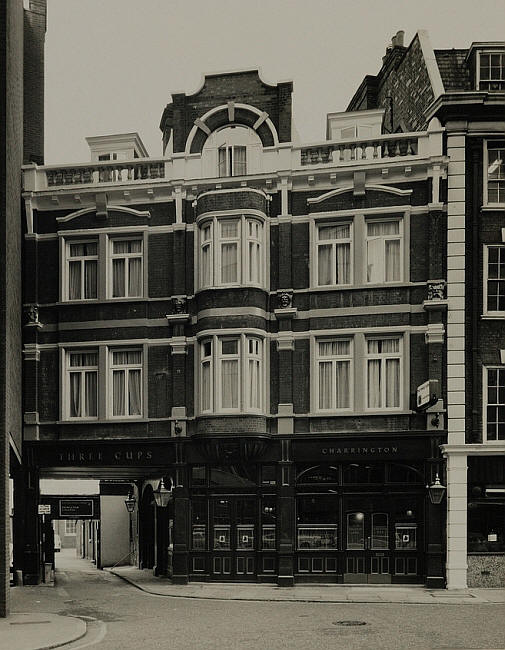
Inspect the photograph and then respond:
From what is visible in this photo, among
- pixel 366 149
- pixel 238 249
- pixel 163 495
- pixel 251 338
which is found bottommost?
pixel 163 495

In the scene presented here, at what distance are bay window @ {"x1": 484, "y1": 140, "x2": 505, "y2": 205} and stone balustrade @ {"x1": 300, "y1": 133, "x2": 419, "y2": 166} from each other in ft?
6.65

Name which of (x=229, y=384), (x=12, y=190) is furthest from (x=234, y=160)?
(x=12, y=190)

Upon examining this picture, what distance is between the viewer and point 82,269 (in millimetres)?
28688

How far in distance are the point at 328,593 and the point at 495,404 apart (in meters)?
6.75

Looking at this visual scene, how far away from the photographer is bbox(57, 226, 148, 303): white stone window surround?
28.2 meters

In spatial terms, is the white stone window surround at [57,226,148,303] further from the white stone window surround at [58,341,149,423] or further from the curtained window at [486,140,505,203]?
the curtained window at [486,140,505,203]

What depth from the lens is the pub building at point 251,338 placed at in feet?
86.9

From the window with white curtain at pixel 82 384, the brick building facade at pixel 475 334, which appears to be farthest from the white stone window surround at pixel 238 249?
the brick building facade at pixel 475 334

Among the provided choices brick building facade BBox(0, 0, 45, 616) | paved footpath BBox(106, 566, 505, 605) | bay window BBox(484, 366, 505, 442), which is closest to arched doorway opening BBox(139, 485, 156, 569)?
paved footpath BBox(106, 566, 505, 605)

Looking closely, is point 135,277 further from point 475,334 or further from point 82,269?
point 475,334

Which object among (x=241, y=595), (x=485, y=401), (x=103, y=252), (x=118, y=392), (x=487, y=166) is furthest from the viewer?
(x=103, y=252)

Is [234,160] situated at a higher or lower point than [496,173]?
higher

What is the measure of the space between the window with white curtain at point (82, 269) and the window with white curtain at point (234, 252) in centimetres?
356

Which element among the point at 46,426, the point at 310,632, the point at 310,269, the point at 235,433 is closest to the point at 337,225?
the point at 310,269
